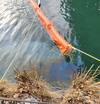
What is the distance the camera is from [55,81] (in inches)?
149

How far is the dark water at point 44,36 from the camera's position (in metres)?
4.22

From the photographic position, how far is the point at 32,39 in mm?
5254

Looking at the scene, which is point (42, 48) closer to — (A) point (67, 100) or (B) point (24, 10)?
(A) point (67, 100)

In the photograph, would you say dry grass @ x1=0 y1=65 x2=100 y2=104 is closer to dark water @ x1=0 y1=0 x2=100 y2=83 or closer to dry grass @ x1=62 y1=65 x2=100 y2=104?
dry grass @ x1=62 y1=65 x2=100 y2=104

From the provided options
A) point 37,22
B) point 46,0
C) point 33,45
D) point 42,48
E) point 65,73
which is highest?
point 46,0

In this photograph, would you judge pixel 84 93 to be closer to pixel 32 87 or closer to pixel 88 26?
pixel 32 87

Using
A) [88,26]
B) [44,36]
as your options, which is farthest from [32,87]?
[88,26]

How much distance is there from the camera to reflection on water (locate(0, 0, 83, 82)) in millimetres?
4191

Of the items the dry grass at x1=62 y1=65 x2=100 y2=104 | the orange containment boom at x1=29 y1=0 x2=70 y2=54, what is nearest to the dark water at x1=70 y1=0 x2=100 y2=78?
the orange containment boom at x1=29 y1=0 x2=70 y2=54

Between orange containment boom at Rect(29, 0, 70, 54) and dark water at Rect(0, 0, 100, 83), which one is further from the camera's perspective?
orange containment boom at Rect(29, 0, 70, 54)

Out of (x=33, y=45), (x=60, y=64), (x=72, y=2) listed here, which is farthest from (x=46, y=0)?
(x=60, y=64)

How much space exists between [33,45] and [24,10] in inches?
147

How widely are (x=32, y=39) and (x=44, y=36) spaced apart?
2.40 feet

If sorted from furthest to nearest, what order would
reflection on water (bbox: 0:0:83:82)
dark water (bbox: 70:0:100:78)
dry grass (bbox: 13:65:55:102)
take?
dark water (bbox: 70:0:100:78) → reflection on water (bbox: 0:0:83:82) → dry grass (bbox: 13:65:55:102)
